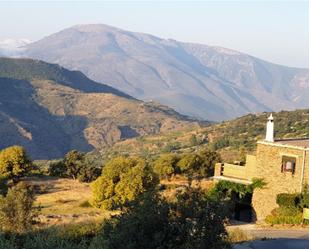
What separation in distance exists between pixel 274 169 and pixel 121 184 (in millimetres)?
8779

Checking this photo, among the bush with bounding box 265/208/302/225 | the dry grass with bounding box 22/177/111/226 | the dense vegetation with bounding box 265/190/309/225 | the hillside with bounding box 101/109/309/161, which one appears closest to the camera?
the bush with bounding box 265/208/302/225

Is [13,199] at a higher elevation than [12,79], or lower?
lower

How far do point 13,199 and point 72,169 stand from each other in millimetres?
22065

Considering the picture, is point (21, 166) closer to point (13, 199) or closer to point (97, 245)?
point (13, 199)

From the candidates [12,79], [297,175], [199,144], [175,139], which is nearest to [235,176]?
[297,175]

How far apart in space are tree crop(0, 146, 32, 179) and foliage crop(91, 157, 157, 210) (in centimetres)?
880

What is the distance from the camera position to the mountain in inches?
6094

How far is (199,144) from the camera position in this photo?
87.1 metres

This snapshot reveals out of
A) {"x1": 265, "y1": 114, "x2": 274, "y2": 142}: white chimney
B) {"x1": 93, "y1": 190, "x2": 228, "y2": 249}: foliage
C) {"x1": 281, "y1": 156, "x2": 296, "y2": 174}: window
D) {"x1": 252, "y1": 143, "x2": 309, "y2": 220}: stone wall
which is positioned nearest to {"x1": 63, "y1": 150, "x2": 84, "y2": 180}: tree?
{"x1": 252, "y1": 143, "x2": 309, "y2": 220}: stone wall

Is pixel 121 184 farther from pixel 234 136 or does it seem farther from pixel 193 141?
pixel 193 141

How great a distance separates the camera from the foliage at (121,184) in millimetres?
32688

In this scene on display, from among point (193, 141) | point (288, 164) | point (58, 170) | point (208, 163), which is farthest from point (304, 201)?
point (193, 141)

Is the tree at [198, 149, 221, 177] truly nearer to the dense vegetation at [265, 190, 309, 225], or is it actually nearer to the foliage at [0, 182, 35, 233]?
the dense vegetation at [265, 190, 309, 225]

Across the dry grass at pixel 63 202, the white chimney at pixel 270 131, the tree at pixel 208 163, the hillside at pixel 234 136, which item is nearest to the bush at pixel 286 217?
the white chimney at pixel 270 131
